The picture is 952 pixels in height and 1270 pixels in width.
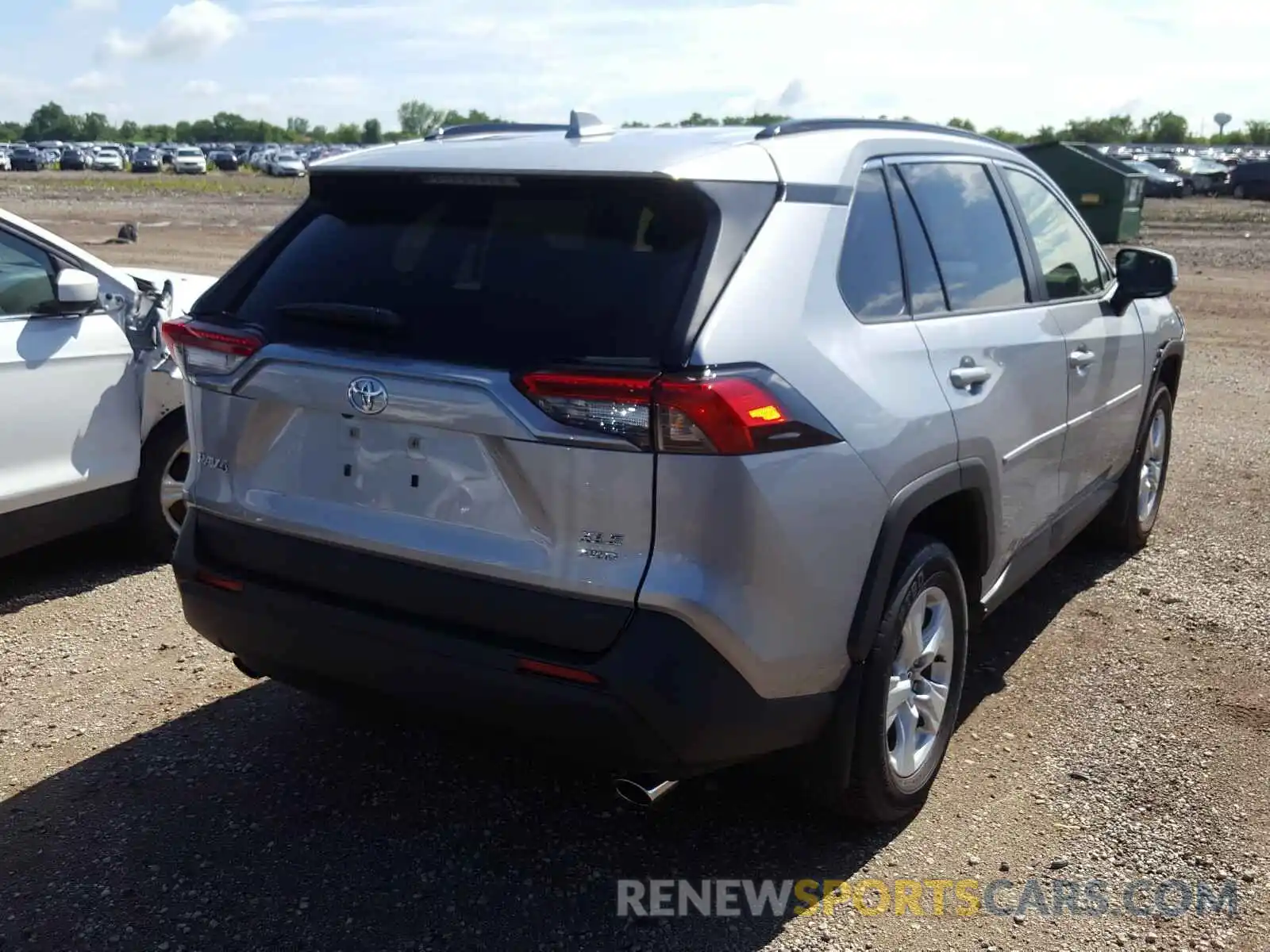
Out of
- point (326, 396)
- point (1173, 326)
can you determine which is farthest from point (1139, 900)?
point (1173, 326)

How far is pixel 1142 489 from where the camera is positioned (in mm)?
5758

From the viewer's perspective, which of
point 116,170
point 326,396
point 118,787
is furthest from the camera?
point 116,170

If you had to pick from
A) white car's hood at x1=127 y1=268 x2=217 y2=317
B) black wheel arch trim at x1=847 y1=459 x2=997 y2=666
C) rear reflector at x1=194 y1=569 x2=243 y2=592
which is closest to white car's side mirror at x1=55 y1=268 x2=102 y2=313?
white car's hood at x1=127 y1=268 x2=217 y2=317

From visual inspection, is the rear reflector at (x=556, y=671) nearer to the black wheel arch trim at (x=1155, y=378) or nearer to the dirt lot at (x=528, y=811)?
the dirt lot at (x=528, y=811)

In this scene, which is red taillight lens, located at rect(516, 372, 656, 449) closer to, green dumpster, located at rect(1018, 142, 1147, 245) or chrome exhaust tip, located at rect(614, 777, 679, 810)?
chrome exhaust tip, located at rect(614, 777, 679, 810)

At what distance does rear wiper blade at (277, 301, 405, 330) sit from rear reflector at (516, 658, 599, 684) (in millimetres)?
844

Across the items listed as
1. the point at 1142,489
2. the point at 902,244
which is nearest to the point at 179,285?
the point at 902,244

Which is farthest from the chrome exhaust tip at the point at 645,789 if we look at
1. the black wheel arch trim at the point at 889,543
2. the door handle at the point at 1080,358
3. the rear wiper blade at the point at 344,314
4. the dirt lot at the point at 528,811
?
the door handle at the point at 1080,358

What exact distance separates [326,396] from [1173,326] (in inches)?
173

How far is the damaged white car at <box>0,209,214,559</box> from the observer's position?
15.6 ft

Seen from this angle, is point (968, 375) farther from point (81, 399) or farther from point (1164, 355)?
point (81, 399)

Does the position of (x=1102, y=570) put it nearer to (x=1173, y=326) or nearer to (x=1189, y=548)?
(x=1189, y=548)

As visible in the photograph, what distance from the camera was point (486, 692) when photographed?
9.04 feet

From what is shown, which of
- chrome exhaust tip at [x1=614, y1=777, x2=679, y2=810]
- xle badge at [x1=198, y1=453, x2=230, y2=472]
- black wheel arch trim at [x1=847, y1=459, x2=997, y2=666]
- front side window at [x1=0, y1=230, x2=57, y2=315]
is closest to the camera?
chrome exhaust tip at [x1=614, y1=777, x2=679, y2=810]
